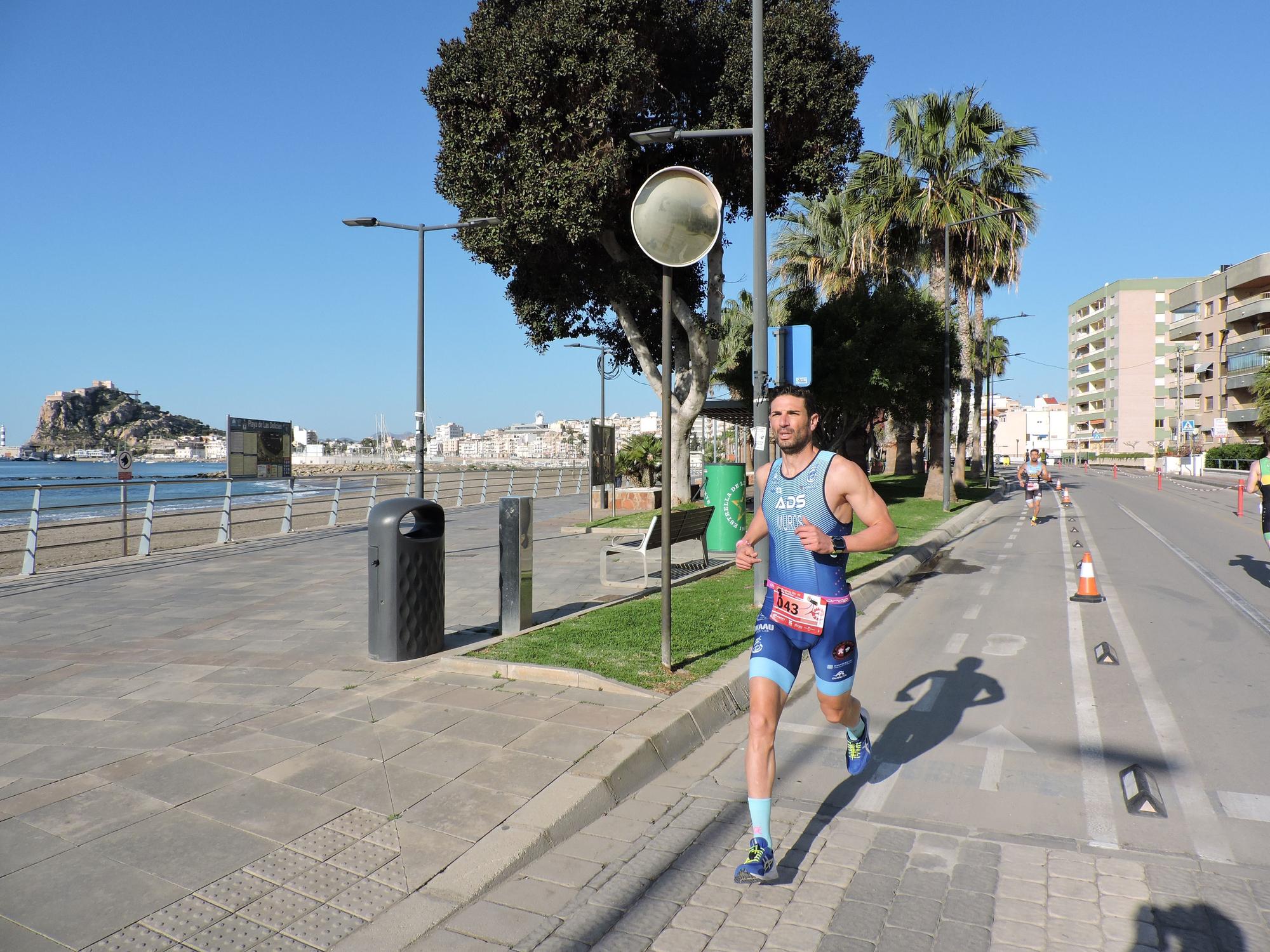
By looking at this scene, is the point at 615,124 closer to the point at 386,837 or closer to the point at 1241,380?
the point at 386,837

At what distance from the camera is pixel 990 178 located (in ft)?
86.2

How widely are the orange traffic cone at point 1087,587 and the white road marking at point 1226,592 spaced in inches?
51.7

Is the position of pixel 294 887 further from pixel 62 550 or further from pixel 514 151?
pixel 62 550

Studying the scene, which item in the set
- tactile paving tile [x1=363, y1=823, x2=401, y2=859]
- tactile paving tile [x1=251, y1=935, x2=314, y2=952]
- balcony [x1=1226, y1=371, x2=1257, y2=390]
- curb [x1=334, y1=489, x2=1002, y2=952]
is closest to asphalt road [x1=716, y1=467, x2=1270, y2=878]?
curb [x1=334, y1=489, x2=1002, y2=952]

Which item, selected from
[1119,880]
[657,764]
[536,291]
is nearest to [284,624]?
[657,764]

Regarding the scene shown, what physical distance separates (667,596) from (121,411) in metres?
181

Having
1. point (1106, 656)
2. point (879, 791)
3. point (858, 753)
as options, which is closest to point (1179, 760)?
point (879, 791)

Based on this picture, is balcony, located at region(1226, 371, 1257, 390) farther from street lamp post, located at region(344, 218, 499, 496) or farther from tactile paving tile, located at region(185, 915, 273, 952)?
tactile paving tile, located at region(185, 915, 273, 952)

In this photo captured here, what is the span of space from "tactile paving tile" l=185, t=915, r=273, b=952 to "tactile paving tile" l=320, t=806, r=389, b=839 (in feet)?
2.06

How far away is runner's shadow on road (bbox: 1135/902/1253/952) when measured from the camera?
282 centimetres

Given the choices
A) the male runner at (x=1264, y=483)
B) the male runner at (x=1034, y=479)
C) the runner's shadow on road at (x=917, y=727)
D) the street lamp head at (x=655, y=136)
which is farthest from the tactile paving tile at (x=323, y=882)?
the male runner at (x=1034, y=479)

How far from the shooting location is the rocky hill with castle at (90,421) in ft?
Answer: 516

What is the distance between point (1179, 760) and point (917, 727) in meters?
1.37

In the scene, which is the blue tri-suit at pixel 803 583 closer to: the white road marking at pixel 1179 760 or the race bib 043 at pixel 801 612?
the race bib 043 at pixel 801 612
